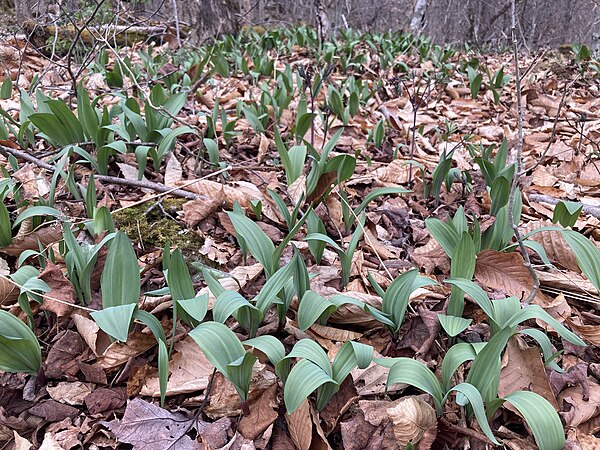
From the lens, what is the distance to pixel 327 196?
219 cm

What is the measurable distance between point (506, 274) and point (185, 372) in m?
1.14

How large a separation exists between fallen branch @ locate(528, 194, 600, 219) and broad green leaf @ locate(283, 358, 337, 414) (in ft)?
5.50

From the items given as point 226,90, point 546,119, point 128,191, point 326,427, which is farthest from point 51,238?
point 546,119

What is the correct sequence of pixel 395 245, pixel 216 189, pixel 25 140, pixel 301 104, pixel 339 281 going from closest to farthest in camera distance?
pixel 339 281 → pixel 395 245 → pixel 216 189 → pixel 25 140 → pixel 301 104

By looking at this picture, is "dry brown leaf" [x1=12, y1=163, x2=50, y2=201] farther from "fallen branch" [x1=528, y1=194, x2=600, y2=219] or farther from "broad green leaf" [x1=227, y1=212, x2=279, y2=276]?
"fallen branch" [x1=528, y1=194, x2=600, y2=219]

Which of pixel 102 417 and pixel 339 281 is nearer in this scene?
pixel 102 417

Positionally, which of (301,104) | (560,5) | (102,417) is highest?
(560,5)

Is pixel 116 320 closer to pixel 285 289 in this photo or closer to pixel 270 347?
pixel 270 347

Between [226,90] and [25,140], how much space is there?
6.52 feet

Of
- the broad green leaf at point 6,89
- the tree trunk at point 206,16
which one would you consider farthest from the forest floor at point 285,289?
the tree trunk at point 206,16

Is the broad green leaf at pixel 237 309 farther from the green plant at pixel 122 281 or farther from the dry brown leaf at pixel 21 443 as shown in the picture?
the dry brown leaf at pixel 21 443

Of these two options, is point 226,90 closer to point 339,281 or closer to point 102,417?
point 339,281

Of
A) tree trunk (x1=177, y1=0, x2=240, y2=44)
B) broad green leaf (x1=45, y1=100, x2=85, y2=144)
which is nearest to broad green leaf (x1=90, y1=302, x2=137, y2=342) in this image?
broad green leaf (x1=45, y1=100, x2=85, y2=144)

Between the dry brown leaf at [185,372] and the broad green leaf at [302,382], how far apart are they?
325 millimetres
